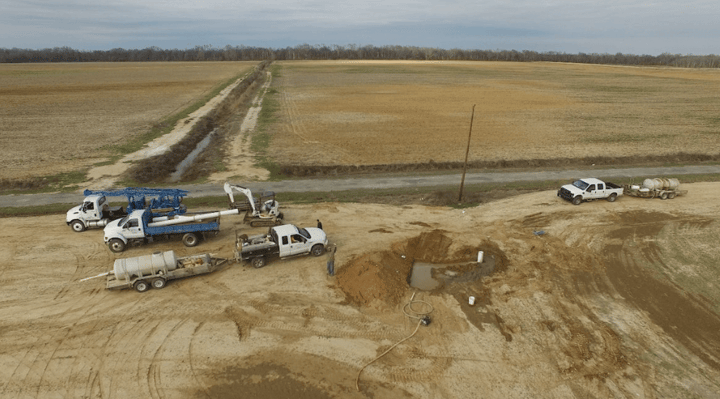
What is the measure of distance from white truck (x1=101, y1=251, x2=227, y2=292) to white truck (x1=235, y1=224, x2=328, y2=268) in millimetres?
1852

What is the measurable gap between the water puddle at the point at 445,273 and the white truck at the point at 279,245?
5.11 meters

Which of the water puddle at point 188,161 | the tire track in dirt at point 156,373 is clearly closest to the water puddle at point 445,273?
the tire track in dirt at point 156,373

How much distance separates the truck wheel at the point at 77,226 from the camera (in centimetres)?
2322

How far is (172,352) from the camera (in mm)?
14453

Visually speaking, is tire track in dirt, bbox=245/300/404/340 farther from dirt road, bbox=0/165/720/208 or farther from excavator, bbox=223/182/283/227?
dirt road, bbox=0/165/720/208

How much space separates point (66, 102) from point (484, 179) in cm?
7230

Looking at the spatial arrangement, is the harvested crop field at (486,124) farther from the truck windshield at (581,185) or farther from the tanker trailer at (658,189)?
the tanker trailer at (658,189)

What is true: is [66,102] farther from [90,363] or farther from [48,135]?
[90,363]

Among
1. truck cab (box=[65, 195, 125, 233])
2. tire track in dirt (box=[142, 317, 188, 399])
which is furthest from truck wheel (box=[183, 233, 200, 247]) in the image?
tire track in dirt (box=[142, 317, 188, 399])

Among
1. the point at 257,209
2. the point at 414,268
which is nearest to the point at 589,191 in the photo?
the point at 414,268

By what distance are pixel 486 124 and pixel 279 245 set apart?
41336mm

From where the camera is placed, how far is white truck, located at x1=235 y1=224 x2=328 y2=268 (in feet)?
64.8

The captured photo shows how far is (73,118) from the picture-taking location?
55656mm

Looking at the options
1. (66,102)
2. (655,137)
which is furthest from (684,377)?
(66,102)
